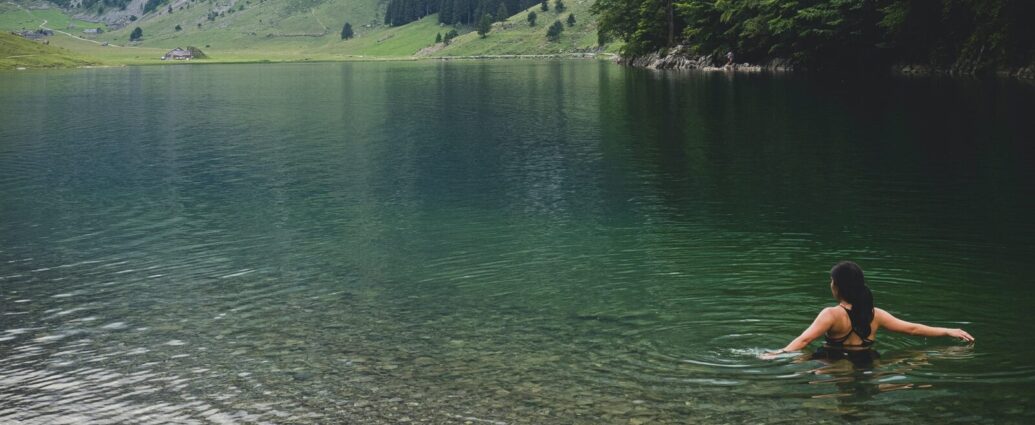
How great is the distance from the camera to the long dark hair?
13695 millimetres

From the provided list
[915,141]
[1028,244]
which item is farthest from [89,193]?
[915,141]

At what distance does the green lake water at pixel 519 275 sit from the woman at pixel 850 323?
0.41m

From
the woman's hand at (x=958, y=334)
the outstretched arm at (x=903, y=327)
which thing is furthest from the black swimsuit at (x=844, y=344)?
the woman's hand at (x=958, y=334)

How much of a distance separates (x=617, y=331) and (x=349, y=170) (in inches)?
1079

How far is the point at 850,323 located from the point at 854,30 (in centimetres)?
9546

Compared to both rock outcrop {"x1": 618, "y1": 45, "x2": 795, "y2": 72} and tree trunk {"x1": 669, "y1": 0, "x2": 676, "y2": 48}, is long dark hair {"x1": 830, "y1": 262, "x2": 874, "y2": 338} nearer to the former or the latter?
rock outcrop {"x1": 618, "y1": 45, "x2": 795, "y2": 72}

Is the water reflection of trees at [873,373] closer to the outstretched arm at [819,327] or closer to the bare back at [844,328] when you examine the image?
the bare back at [844,328]

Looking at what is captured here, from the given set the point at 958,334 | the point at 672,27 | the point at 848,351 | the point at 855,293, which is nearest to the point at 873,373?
the point at 848,351

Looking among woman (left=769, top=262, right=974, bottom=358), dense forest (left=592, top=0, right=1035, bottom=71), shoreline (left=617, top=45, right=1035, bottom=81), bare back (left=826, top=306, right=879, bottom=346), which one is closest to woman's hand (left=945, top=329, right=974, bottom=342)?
woman (left=769, top=262, right=974, bottom=358)

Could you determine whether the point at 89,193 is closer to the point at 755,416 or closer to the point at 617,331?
the point at 617,331

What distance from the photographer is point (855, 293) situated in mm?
13883

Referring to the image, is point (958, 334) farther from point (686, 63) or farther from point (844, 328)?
point (686, 63)

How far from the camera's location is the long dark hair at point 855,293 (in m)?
13.7

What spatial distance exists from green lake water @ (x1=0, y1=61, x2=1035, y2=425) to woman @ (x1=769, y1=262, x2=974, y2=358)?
41 cm
